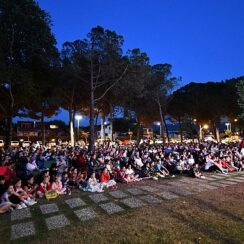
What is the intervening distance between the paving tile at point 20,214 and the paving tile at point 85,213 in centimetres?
127

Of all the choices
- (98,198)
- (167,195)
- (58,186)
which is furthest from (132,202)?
(58,186)

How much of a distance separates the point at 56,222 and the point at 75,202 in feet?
6.61

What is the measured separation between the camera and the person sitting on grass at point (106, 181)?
12019 mm

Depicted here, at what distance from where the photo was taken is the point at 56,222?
7.40 m

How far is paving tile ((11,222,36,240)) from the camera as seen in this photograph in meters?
6.60

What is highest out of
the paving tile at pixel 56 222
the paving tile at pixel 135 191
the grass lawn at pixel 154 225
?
the paving tile at pixel 135 191

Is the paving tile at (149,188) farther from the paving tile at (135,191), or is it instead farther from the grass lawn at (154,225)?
the grass lawn at (154,225)

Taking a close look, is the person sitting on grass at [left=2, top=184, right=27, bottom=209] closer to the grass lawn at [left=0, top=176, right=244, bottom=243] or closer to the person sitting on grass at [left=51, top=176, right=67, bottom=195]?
the grass lawn at [left=0, top=176, right=244, bottom=243]

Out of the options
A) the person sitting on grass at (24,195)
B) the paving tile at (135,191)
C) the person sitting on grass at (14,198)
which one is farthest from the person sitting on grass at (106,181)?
the person sitting on grass at (14,198)

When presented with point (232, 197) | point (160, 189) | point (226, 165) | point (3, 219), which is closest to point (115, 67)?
point (226, 165)

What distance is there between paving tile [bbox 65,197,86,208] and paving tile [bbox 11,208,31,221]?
121 cm

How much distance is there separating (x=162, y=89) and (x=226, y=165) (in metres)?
24.9

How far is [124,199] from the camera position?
981 cm

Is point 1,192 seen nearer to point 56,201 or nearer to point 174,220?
point 56,201
